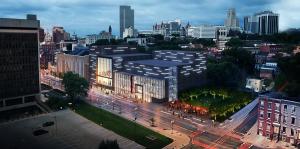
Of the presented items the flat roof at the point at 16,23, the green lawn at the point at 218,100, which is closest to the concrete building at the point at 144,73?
the green lawn at the point at 218,100

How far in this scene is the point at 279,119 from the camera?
8044 cm

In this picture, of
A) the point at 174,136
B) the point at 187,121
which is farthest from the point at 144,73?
the point at 174,136

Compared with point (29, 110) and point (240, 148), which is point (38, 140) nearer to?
point (29, 110)

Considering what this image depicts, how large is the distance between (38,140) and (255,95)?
7958 cm

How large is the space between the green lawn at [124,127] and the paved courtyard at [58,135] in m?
3.00

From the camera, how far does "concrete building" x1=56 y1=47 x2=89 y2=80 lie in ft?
530

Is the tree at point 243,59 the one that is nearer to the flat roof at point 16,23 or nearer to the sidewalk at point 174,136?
the sidewalk at point 174,136

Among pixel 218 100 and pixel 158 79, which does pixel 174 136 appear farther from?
pixel 218 100

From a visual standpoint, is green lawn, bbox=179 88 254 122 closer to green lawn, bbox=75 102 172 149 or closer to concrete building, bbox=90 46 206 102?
concrete building, bbox=90 46 206 102

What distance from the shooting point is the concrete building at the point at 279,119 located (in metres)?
77.9

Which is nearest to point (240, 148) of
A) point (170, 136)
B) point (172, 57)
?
point (170, 136)

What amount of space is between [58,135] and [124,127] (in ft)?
61.4

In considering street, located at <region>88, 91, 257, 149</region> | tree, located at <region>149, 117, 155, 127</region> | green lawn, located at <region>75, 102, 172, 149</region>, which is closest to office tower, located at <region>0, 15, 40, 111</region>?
green lawn, located at <region>75, 102, 172, 149</region>

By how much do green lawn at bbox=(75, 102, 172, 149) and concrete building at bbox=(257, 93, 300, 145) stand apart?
25558mm
